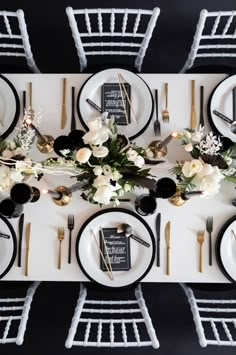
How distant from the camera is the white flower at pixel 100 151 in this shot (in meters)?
1.37

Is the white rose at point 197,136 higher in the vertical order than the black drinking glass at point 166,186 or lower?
higher

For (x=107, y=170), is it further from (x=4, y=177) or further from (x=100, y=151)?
(x=4, y=177)

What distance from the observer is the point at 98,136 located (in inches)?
53.2

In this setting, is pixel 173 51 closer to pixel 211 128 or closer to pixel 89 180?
pixel 211 128

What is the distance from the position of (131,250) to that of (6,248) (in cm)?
54

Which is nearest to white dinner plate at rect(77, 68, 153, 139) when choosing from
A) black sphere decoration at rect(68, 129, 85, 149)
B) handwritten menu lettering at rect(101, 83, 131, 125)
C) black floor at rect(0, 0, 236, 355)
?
handwritten menu lettering at rect(101, 83, 131, 125)

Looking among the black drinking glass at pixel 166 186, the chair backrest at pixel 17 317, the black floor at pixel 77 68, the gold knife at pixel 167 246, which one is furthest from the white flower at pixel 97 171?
the black floor at pixel 77 68

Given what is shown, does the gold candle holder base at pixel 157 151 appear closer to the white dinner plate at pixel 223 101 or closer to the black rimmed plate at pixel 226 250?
the white dinner plate at pixel 223 101

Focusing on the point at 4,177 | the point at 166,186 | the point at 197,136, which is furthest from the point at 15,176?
the point at 197,136

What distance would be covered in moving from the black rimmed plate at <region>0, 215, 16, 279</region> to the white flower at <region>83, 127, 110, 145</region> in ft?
2.23

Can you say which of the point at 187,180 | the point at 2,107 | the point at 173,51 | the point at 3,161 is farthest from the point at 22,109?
the point at 173,51

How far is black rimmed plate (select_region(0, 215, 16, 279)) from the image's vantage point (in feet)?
5.97

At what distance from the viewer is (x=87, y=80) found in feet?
6.17

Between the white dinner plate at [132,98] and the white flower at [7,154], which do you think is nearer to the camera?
the white flower at [7,154]
